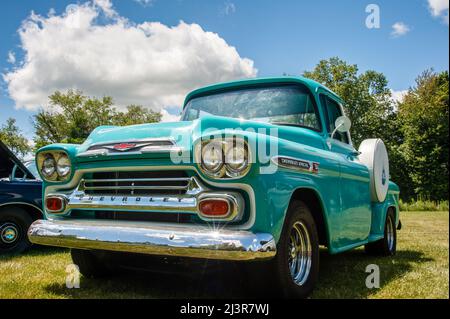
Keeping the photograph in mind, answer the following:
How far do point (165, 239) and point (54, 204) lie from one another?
51.4 inches

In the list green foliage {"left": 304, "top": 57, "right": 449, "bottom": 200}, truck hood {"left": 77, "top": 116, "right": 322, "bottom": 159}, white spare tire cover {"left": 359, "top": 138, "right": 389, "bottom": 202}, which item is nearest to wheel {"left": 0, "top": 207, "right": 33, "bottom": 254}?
truck hood {"left": 77, "top": 116, "right": 322, "bottom": 159}

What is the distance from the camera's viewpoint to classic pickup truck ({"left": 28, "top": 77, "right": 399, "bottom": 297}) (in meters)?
2.68

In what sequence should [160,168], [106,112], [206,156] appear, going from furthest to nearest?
[106,112]
[160,168]
[206,156]

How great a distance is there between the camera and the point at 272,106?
4.03 meters

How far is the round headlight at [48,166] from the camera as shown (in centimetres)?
356

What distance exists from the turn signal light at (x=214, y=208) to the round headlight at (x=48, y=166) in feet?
5.00

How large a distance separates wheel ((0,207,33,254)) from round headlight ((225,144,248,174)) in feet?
14.0

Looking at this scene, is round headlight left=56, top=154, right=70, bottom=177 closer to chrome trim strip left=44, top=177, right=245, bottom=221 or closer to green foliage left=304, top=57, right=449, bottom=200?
chrome trim strip left=44, top=177, right=245, bottom=221

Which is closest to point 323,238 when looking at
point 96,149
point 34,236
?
point 96,149

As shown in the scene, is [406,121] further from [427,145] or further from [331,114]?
[331,114]

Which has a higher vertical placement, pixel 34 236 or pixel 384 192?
pixel 384 192
